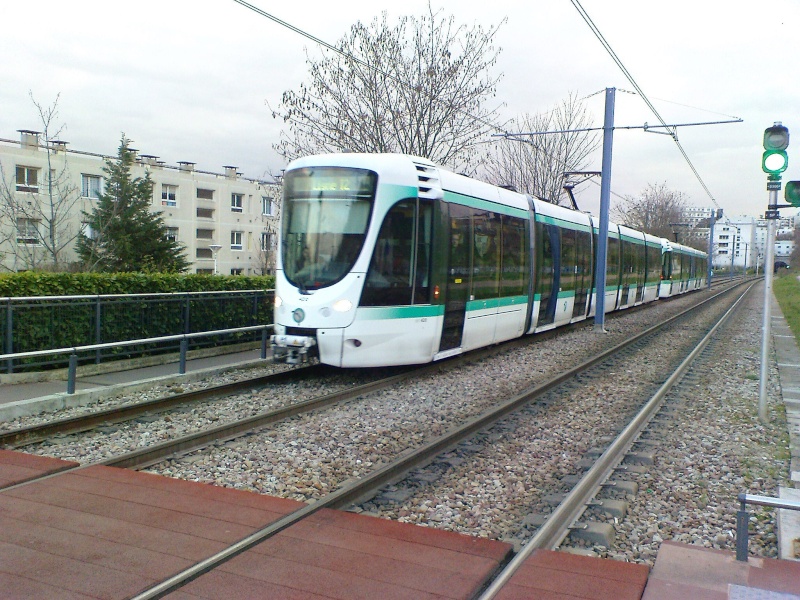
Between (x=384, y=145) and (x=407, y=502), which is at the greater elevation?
(x=384, y=145)

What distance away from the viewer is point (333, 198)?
411 inches

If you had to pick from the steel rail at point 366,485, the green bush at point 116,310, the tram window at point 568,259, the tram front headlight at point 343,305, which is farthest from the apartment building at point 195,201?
the steel rail at point 366,485

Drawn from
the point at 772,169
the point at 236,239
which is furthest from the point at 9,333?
the point at 236,239

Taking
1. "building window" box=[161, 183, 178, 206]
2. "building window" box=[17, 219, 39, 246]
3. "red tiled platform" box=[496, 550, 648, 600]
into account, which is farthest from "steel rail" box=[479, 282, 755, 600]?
"building window" box=[161, 183, 178, 206]

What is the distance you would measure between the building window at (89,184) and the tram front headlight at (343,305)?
36.5m

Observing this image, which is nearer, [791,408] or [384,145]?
[791,408]

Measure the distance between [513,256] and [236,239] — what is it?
Answer: 45.8 meters

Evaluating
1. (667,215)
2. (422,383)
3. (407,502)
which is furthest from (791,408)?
(667,215)

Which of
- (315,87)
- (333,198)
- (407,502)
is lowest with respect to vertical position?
(407,502)

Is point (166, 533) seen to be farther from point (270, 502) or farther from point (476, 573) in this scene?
point (476, 573)

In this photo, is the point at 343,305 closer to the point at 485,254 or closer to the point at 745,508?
the point at 485,254

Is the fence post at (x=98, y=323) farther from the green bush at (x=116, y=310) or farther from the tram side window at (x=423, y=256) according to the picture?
the tram side window at (x=423, y=256)

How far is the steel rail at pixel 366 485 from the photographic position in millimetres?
4160

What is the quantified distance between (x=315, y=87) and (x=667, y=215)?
55.9 m
